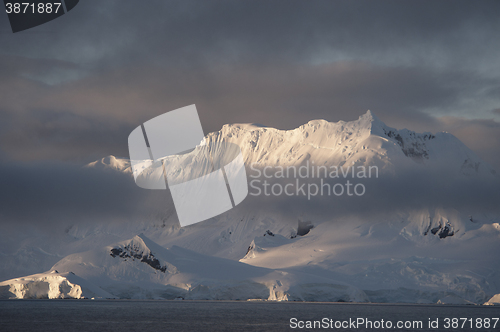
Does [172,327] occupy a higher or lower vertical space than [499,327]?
higher

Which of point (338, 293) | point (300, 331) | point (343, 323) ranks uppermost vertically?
point (300, 331)

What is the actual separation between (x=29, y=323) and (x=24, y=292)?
8827 cm

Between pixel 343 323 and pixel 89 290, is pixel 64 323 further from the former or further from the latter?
pixel 89 290

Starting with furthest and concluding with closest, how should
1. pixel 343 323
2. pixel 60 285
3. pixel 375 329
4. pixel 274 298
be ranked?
1. pixel 274 298
2. pixel 60 285
3. pixel 343 323
4. pixel 375 329

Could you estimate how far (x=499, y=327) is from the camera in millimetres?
103875

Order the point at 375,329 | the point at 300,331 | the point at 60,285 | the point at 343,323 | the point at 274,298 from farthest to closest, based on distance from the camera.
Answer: the point at 274,298 → the point at 60,285 → the point at 343,323 → the point at 375,329 → the point at 300,331

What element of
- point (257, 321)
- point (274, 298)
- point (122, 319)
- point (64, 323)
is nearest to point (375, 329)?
point (257, 321)

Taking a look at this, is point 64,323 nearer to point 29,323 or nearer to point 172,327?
point 29,323

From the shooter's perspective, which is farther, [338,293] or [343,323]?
[338,293]

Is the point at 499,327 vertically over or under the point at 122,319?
under

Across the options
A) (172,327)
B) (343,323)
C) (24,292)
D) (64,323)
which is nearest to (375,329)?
(343,323)

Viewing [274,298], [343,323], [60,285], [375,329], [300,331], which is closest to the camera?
[300,331]

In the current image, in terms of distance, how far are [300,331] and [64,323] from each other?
42.6m

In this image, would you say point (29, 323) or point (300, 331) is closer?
point (300, 331)
